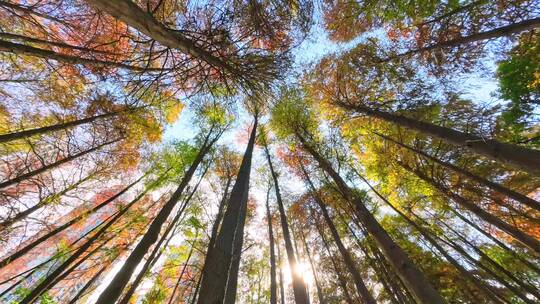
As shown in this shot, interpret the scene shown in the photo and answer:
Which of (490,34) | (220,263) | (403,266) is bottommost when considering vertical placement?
(220,263)

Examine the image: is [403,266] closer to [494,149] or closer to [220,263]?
[494,149]

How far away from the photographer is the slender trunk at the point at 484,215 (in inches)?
256

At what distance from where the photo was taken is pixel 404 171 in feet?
33.7

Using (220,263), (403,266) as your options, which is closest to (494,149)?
(403,266)

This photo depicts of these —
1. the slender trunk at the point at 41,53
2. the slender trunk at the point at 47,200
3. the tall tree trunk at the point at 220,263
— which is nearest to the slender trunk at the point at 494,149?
the tall tree trunk at the point at 220,263

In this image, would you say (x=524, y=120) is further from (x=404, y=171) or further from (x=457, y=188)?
(x=404, y=171)

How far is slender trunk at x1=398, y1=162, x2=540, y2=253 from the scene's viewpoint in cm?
651

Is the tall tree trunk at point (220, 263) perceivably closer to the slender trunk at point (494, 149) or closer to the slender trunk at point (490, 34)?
the slender trunk at point (494, 149)

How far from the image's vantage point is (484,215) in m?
7.34

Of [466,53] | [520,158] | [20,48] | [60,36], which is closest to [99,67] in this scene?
[20,48]

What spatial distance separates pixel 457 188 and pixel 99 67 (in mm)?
11533

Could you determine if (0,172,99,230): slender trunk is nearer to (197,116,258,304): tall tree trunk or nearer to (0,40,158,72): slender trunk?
(0,40,158,72): slender trunk

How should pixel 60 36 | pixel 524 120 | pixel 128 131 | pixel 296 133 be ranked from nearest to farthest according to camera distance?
pixel 60 36
pixel 524 120
pixel 128 131
pixel 296 133

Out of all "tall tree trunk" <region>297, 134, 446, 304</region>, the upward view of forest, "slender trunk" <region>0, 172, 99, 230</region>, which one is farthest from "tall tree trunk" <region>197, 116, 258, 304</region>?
"slender trunk" <region>0, 172, 99, 230</region>
